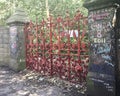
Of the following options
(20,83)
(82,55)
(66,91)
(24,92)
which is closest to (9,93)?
(24,92)

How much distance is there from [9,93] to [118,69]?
9.49ft

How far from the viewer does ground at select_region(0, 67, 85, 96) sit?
5.70 m

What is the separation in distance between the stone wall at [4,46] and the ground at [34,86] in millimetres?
1537

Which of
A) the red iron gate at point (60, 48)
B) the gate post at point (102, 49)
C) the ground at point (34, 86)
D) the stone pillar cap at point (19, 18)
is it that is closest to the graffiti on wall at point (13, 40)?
the stone pillar cap at point (19, 18)

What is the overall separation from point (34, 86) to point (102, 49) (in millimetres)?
2485

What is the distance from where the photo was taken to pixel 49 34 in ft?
23.2

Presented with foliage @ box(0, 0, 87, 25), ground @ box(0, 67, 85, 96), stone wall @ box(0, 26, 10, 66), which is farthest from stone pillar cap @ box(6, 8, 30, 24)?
foliage @ box(0, 0, 87, 25)

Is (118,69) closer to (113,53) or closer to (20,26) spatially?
(113,53)

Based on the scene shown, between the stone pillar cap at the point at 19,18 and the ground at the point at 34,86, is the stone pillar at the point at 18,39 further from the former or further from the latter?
the ground at the point at 34,86

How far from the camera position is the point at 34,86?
20.9 feet

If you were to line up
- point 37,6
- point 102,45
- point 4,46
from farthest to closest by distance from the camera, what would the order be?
1. point 37,6
2. point 4,46
3. point 102,45

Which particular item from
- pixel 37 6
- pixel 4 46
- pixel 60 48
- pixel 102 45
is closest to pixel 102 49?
pixel 102 45

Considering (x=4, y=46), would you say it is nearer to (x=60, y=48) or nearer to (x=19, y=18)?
(x=19, y=18)

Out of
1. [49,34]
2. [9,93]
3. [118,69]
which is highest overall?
[49,34]
